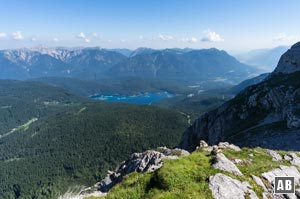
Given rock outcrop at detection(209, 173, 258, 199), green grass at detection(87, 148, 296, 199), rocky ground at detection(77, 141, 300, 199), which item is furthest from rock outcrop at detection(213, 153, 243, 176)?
rock outcrop at detection(209, 173, 258, 199)

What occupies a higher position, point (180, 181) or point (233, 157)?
point (180, 181)

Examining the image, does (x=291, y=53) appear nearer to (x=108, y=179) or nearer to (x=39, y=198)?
(x=108, y=179)

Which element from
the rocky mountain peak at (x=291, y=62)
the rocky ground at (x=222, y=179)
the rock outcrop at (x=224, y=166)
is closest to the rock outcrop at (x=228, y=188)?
the rocky ground at (x=222, y=179)

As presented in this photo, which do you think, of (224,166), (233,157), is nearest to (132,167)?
(233,157)

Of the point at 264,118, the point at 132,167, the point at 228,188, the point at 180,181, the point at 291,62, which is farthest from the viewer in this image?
the point at 291,62

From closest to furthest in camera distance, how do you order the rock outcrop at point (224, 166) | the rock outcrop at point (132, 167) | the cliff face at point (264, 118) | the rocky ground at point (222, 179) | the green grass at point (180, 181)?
the green grass at point (180, 181) < the rocky ground at point (222, 179) < the rock outcrop at point (224, 166) < the rock outcrop at point (132, 167) < the cliff face at point (264, 118)

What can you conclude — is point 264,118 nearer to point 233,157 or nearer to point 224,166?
point 233,157

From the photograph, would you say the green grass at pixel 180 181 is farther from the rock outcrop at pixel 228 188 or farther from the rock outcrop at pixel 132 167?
the rock outcrop at pixel 132 167
